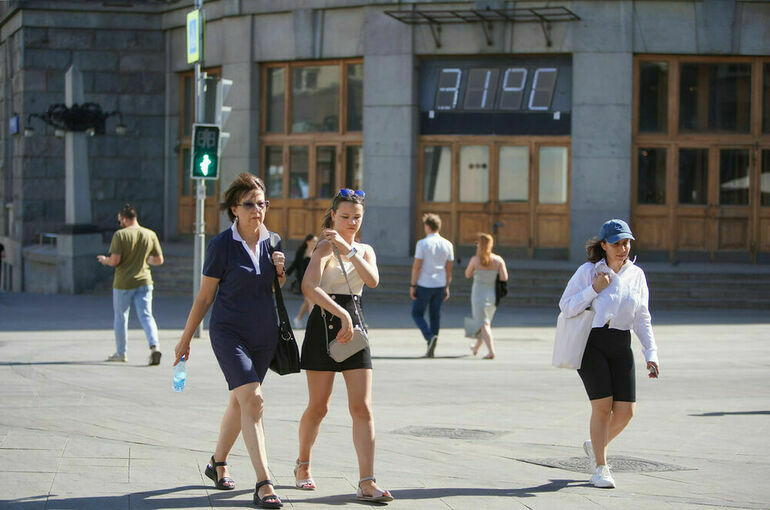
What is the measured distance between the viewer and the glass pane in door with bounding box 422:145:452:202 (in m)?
26.3

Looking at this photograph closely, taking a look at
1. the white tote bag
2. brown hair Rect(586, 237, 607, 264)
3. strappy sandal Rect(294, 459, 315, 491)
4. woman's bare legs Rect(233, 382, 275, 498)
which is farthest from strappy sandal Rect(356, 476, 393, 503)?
brown hair Rect(586, 237, 607, 264)

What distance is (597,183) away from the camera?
2477 cm

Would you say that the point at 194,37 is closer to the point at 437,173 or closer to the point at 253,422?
the point at 437,173

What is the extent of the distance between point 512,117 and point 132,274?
45.9 feet

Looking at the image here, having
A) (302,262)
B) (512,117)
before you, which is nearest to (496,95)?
(512,117)

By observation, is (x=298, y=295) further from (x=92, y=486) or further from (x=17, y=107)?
(x=92, y=486)

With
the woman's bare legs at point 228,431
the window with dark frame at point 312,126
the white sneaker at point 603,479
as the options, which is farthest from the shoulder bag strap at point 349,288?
the window with dark frame at point 312,126

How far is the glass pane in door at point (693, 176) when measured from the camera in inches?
999

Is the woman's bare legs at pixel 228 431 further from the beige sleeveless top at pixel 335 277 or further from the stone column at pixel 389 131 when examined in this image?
the stone column at pixel 389 131

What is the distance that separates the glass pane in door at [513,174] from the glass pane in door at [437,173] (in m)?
1.17

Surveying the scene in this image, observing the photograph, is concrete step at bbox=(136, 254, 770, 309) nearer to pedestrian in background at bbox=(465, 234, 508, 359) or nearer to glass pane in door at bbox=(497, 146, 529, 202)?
glass pane in door at bbox=(497, 146, 529, 202)

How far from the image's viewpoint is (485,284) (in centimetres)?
1472

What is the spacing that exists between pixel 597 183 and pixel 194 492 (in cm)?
1908

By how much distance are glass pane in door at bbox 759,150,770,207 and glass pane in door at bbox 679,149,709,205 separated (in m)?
1.15
